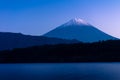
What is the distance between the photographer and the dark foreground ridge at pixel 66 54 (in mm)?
110812

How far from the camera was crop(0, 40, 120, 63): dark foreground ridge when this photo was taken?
11081 cm

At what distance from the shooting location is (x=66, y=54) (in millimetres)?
117250

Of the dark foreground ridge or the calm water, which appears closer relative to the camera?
the calm water

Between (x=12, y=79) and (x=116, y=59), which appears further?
(x=116, y=59)

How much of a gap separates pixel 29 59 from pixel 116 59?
31072 mm

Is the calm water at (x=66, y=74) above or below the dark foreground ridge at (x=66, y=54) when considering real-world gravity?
below

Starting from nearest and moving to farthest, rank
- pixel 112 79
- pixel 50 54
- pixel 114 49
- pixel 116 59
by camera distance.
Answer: pixel 112 79 → pixel 116 59 → pixel 114 49 → pixel 50 54

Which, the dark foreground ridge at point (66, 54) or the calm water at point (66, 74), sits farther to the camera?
the dark foreground ridge at point (66, 54)

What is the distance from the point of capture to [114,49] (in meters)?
112

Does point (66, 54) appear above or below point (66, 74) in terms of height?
above

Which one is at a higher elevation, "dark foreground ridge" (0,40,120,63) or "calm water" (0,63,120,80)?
"dark foreground ridge" (0,40,120,63)

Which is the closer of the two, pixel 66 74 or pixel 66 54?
pixel 66 74

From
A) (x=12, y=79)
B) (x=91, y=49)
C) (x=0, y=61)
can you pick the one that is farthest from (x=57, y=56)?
(x=12, y=79)

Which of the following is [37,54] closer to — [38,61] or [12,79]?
[38,61]
